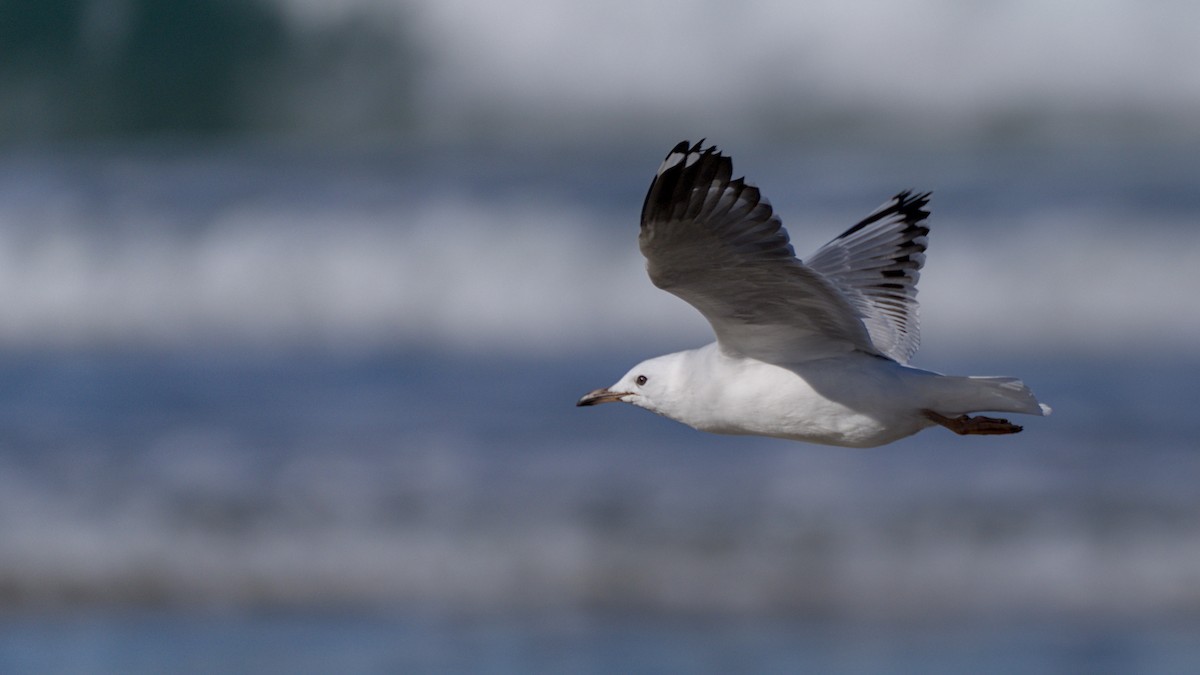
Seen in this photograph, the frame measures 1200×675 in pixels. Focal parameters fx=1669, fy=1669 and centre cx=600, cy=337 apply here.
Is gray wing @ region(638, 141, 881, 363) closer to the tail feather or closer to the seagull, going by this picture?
the seagull

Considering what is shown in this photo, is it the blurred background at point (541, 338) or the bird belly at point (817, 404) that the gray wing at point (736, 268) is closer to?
the bird belly at point (817, 404)

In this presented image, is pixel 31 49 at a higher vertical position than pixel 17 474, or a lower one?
higher

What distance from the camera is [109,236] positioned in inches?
464

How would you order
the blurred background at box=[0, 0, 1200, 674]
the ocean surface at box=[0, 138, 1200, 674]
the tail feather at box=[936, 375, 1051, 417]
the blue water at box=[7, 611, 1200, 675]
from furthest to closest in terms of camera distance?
the blurred background at box=[0, 0, 1200, 674], the ocean surface at box=[0, 138, 1200, 674], the blue water at box=[7, 611, 1200, 675], the tail feather at box=[936, 375, 1051, 417]

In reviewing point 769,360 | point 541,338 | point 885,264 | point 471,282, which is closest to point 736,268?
point 769,360

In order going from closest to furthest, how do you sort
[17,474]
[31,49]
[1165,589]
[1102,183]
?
[1165,589], [17,474], [1102,183], [31,49]

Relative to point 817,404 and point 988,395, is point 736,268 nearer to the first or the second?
point 817,404

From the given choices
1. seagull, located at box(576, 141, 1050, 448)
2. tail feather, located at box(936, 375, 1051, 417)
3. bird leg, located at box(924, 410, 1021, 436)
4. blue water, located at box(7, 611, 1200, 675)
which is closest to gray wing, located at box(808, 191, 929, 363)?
seagull, located at box(576, 141, 1050, 448)

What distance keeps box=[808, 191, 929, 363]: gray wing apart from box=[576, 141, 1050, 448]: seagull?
445mm

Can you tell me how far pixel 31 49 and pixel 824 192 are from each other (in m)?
7.70

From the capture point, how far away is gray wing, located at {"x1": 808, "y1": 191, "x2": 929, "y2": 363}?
4488mm

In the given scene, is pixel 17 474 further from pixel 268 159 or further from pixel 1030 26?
pixel 1030 26

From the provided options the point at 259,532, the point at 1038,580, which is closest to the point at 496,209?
the point at 259,532

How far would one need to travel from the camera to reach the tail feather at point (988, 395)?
3.77 meters
